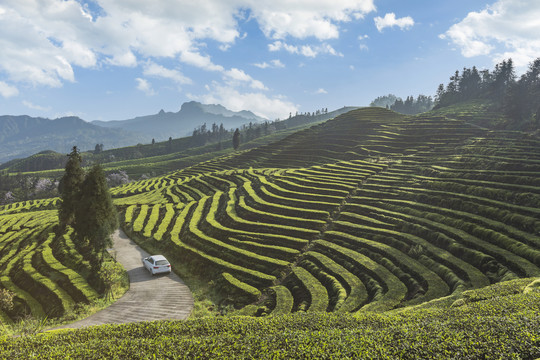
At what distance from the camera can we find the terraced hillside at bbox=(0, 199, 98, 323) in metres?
27.3

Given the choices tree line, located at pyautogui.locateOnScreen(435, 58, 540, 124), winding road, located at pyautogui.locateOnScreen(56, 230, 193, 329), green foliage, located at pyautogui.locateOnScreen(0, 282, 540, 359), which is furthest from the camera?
tree line, located at pyautogui.locateOnScreen(435, 58, 540, 124)

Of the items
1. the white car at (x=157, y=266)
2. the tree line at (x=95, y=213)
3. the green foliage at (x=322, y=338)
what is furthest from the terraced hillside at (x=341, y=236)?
the green foliage at (x=322, y=338)

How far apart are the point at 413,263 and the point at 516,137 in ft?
203

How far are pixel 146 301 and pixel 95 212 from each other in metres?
13.2

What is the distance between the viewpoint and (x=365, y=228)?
A: 116 ft

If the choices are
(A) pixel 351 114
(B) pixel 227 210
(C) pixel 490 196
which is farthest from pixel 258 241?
(A) pixel 351 114

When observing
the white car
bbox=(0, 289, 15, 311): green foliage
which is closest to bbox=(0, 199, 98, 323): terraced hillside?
bbox=(0, 289, 15, 311): green foliage

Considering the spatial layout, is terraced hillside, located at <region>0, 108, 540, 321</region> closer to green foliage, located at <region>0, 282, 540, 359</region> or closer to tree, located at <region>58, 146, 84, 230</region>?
tree, located at <region>58, 146, 84, 230</region>

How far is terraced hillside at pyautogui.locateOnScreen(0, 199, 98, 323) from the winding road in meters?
4.03

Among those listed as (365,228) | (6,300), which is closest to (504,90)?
(365,228)

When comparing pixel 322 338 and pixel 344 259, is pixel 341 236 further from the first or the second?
pixel 322 338

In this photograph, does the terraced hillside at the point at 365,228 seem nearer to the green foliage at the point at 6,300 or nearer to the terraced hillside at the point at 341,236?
the terraced hillside at the point at 341,236

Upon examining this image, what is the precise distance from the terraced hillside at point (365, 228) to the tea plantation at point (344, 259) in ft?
0.59

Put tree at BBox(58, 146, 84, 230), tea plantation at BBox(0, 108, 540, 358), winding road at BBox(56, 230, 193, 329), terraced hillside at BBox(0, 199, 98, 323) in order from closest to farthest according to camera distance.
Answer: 1. tea plantation at BBox(0, 108, 540, 358)
2. winding road at BBox(56, 230, 193, 329)
3. terraced hillside at BBox(0, 199, 98, 323)
4. tree at BBox(58, 146, 84, 230)
